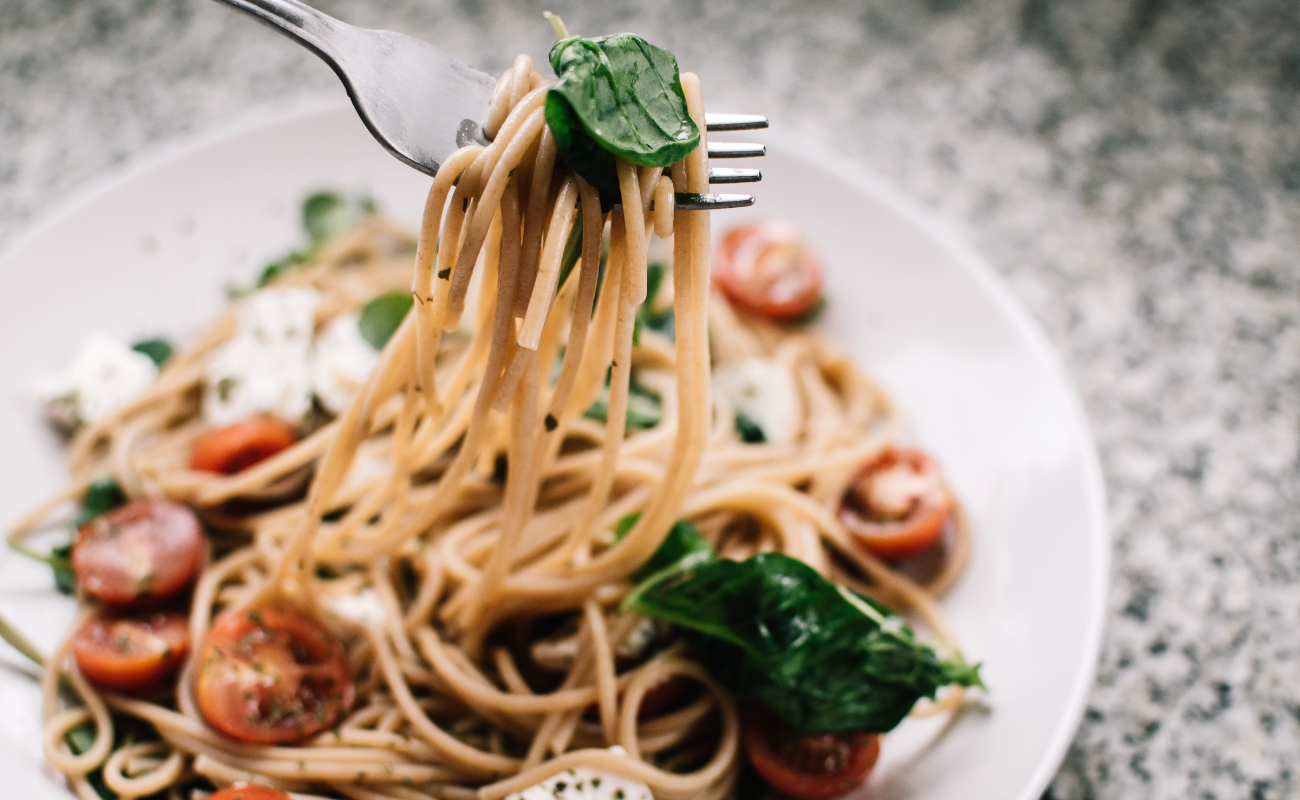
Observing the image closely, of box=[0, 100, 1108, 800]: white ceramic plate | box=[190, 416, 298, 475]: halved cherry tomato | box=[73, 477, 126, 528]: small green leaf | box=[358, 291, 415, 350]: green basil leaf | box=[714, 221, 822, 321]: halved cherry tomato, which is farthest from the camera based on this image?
box=[714, 221, 822, 321]: halved cherry tomato

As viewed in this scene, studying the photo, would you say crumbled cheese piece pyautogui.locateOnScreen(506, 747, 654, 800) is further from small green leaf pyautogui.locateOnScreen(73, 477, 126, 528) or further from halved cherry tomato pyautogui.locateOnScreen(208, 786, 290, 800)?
small green leaf pyautogui.locateOnScreen(73, 477, 126, 528)

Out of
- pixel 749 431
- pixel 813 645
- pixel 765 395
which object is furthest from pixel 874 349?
pixel 813 645

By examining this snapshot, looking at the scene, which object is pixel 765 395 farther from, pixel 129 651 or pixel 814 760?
pixel 129 651

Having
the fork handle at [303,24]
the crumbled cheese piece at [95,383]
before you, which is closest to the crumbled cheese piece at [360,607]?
the crumbled cheese piece at [95,383]

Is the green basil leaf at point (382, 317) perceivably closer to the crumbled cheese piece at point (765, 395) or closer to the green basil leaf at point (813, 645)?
the crumbled cheese piece at point (765, 395)

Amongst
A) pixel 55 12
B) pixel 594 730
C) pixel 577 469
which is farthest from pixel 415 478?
pixel 55 12

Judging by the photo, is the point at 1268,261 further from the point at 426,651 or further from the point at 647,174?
the point at 426,651

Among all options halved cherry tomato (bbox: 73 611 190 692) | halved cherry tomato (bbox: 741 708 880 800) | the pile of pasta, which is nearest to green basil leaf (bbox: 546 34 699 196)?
the pile of pasta
